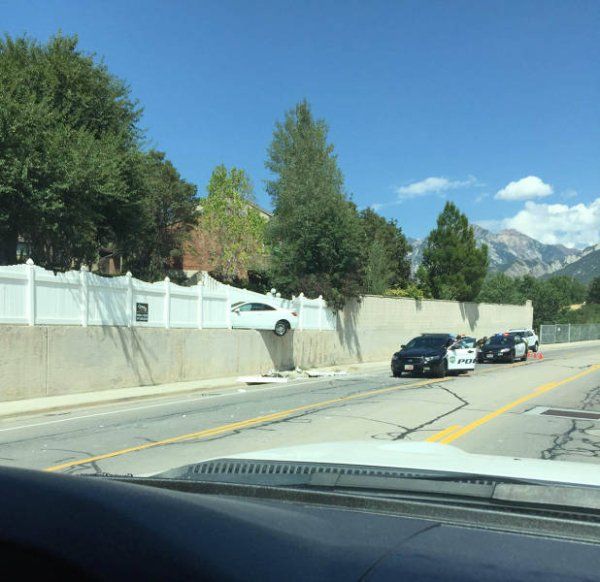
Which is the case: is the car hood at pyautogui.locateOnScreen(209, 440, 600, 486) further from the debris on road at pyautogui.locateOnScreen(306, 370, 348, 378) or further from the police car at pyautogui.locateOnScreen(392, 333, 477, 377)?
the debris on road at pyautogui.locateOnScreen(306, 370, 348, 378)

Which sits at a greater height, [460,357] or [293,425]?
[460,357]

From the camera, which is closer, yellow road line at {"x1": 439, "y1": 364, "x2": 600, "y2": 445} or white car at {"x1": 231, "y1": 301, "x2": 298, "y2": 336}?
yellow road line at {"x1": 439, "y1": 364, "x2": 600, "y2": 445}

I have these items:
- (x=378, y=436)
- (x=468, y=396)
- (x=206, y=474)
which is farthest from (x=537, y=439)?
(x=206, y=474)

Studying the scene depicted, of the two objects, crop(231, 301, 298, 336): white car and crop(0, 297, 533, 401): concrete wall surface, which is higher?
crop(231, 301, 298, 336): white car

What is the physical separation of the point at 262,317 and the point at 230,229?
2479 cm

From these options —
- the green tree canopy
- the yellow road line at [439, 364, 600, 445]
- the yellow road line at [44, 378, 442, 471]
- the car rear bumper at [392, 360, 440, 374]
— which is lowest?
the yellow road line at [439, 364, 600, 445]

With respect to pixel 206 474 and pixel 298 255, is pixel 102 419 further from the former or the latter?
pixel 298 255

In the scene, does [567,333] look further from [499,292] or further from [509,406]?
[509,406]

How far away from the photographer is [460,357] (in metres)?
24.2

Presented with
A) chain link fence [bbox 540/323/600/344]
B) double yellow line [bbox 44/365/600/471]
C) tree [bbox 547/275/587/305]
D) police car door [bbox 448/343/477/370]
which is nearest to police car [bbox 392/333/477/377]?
police car door [bbox 448/343/477/370]

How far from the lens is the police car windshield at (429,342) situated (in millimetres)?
24136

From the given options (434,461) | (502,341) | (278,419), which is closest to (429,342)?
(502,341)

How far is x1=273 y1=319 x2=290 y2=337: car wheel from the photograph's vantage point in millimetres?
26078

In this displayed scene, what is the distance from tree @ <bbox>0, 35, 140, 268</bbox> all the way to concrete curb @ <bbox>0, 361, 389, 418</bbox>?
18.4 feet
